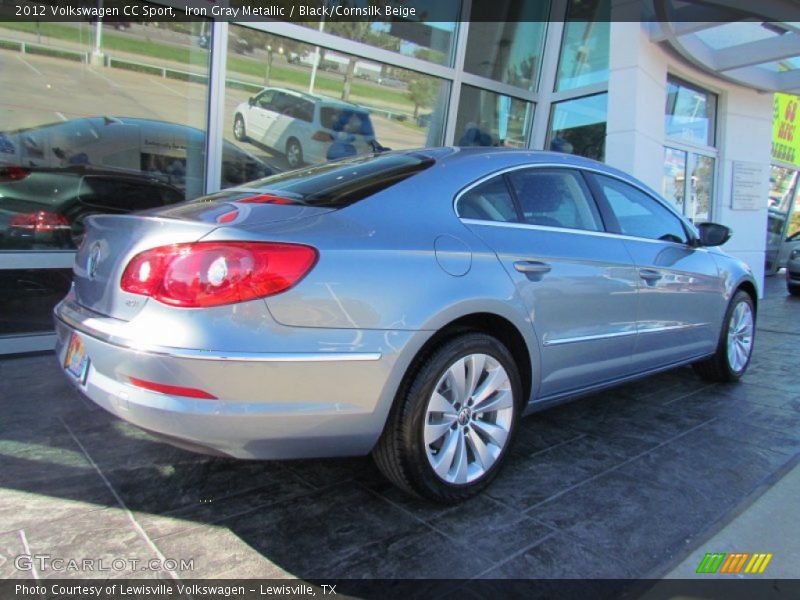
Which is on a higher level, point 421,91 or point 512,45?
point 512,45

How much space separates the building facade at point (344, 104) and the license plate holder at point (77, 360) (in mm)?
2766

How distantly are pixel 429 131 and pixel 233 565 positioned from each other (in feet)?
22.5

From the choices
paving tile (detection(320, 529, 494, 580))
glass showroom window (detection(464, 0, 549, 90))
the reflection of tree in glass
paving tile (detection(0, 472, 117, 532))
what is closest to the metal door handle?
paving tile (detection(320, 529, 494, 580))

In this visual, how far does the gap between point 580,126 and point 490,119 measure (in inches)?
55.5

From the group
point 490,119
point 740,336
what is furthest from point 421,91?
point 740,336

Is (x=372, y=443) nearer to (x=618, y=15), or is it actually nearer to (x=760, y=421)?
(x=760, y=421)

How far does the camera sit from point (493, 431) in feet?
8.93

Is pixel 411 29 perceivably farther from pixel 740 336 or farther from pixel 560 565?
pixel 560 565

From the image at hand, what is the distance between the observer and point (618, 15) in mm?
7305

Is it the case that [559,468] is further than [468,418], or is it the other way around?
[559,468]

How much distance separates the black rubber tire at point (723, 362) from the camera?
444 cm

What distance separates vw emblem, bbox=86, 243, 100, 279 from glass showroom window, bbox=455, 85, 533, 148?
255 inches

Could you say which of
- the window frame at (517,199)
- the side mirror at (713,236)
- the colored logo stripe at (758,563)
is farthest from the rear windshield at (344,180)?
the side mirror at (713,236)

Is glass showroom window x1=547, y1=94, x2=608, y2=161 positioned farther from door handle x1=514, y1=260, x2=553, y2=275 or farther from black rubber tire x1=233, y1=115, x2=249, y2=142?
door handle x1=514, y1=260, x2=553, y2=275
